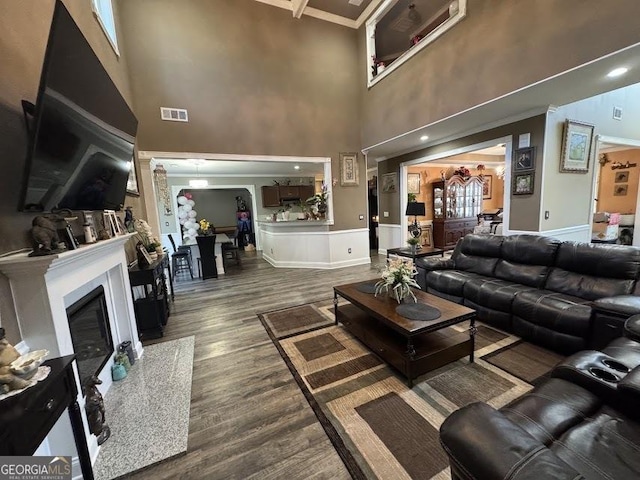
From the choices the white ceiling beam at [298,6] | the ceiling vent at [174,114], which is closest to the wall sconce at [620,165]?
the white ceiling beam at [298,6]

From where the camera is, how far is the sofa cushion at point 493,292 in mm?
2742

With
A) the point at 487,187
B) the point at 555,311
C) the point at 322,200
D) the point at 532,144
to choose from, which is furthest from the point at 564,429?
the point at 487,187

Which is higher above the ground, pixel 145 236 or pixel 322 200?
pixel 322 200

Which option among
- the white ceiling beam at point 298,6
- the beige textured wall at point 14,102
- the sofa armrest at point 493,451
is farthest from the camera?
the white ceiling beam at point 298,6

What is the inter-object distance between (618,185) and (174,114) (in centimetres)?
1037

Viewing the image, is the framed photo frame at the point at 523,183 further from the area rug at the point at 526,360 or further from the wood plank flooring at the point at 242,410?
the wood plank flooring at the point at 242,410

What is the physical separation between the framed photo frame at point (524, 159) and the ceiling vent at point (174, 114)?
5.43 m

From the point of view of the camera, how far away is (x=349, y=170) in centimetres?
600

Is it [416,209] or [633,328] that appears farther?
[416,209]

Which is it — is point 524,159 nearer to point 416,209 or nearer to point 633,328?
point 416,209

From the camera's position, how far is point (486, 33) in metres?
3.24

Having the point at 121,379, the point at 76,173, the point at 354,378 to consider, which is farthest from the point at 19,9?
the point at 354,378

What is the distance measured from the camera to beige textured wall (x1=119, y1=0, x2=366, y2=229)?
13.9 ft

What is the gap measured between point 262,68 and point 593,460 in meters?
6.10
